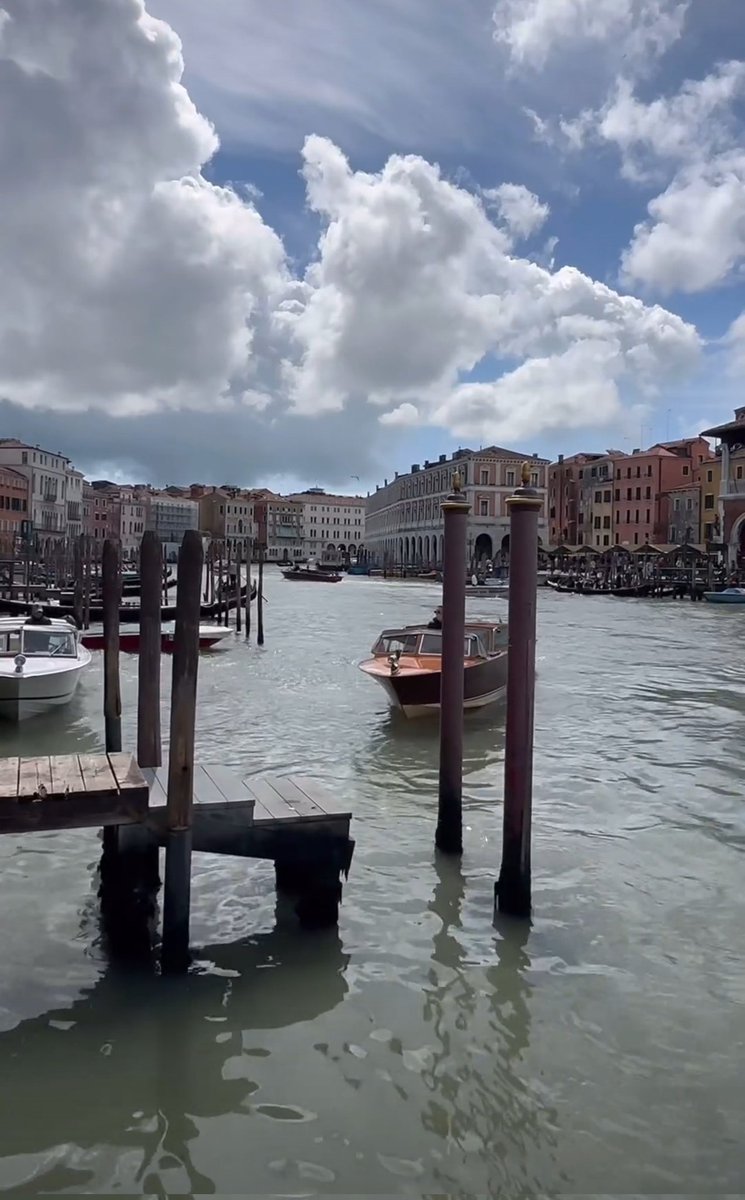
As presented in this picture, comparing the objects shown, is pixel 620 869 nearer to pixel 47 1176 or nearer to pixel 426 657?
pixel 47 1176

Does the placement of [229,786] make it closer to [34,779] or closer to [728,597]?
[34,779]

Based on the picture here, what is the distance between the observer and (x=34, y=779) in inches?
216

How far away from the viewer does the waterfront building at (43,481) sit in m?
89.9

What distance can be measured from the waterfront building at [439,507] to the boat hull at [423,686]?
62.2 m

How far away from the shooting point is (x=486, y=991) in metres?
5.69

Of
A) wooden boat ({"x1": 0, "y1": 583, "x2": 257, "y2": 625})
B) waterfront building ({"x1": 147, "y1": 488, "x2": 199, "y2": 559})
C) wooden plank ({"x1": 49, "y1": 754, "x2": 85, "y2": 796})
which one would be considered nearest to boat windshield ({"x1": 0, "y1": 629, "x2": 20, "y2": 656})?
wooden plank ({"x1": 49, "y1": 754, "x2": 85, "y2": 796})

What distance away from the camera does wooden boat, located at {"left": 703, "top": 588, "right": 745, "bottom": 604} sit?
5019 cm

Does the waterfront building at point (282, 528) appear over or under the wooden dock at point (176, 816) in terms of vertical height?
over

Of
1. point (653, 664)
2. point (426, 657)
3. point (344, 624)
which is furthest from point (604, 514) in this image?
point (426, 657)

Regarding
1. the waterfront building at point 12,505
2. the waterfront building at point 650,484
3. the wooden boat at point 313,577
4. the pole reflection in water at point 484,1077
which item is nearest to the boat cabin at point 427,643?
the pole reflection in water at point 484,1077

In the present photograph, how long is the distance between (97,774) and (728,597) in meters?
49.3

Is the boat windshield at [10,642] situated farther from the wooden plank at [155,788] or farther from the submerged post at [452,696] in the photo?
the submerged post at [452,696]

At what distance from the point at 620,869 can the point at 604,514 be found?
86.9 metres

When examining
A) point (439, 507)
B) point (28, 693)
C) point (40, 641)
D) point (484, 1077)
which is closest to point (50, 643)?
point (40, 641)
